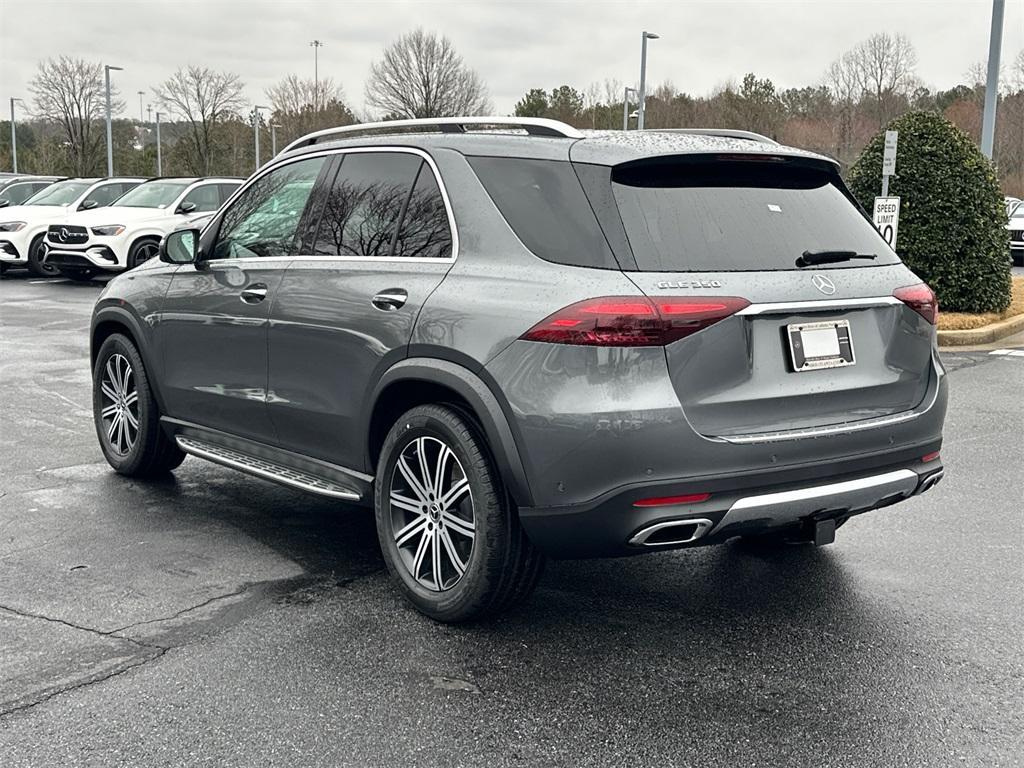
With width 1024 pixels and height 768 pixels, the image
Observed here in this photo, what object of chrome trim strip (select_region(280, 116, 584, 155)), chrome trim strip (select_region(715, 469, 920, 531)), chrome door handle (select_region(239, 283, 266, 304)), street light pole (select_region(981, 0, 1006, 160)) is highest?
street light pole (select_region(981, 0, 1006, 160))

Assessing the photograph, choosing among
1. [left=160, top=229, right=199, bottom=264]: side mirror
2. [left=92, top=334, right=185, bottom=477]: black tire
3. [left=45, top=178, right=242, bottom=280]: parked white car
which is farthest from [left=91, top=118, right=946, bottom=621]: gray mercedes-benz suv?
[left=45, top=178, right=242, bottom=280]: parked white car

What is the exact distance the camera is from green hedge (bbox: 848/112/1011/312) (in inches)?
538

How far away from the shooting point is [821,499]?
12.6 ft

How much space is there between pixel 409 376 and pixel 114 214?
16.5 metres

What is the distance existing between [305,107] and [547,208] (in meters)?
68.1

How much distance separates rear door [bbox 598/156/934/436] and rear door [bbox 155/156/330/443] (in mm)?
1795

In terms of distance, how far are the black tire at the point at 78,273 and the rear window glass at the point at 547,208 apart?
16379 mm

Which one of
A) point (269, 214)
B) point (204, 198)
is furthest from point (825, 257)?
point (204, 198)

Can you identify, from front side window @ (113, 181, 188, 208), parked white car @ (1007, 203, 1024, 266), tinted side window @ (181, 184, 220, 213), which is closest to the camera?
tinted side window @ (181, 184, 220, 213)

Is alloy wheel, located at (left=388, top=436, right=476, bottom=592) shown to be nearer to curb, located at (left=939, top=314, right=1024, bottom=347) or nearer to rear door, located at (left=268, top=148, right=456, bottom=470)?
rear door, located at (left=268, top=148, right=456, bottom=470)

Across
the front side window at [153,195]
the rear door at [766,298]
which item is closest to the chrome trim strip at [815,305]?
the rear door at [766,298]

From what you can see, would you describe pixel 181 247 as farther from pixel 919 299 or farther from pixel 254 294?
pixel 919 299

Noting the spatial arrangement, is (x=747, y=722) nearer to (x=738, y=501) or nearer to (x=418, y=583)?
(x=738, y=501)

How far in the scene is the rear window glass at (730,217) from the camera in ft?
12.5
